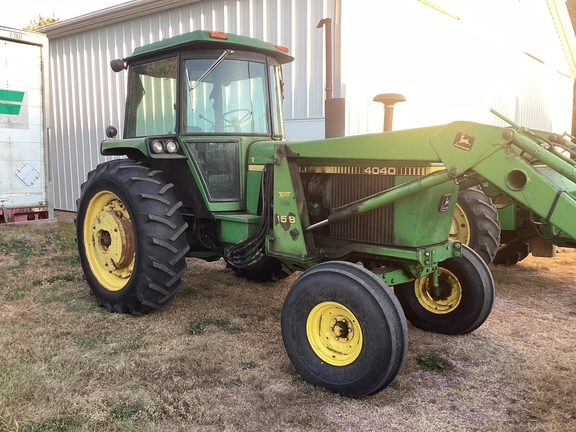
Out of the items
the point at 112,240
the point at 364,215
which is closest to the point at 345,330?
the point at 364,215

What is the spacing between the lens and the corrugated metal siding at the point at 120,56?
762 cm

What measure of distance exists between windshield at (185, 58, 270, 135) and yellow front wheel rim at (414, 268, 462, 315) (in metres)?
1.85

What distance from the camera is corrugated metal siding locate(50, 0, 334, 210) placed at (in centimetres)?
762

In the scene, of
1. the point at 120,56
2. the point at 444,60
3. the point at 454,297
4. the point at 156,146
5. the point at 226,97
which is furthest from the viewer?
the point at 120,56

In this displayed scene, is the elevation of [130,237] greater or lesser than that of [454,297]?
greater

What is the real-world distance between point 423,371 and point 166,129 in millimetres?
2810

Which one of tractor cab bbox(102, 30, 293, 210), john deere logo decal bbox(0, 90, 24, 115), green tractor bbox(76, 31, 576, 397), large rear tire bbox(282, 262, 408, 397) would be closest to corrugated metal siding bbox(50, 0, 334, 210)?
john deere logo decal bbox(0, 90, 24, 115)

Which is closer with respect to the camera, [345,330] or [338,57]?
[345,330]

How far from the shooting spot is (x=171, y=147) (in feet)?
13.7

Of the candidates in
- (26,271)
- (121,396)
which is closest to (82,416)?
(121,396)

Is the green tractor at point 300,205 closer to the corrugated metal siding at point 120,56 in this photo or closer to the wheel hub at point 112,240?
the wheel hub at point 112,240

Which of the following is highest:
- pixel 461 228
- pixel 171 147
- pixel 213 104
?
pixel 213 104

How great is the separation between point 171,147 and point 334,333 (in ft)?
6.85

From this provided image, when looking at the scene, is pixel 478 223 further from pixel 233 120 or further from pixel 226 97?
pixel 226 97
